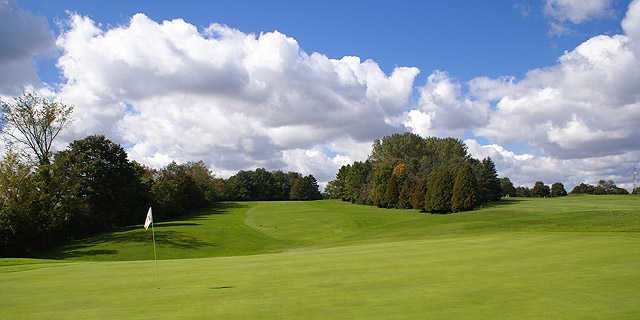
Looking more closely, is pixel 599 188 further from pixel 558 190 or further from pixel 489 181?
pixel 489 181

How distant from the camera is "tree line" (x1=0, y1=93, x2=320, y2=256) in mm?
38969

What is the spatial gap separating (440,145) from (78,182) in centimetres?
7816

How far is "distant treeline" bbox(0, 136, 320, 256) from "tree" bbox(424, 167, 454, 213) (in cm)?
4122

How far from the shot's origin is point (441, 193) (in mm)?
59906

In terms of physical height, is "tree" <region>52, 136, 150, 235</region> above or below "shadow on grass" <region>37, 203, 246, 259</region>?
above

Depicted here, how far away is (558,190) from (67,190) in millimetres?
120010

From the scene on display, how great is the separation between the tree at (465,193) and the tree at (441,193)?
103 centimetres

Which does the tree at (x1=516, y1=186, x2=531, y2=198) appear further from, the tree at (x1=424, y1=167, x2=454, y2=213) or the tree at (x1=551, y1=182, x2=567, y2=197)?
the tree at (x1=424, y1=167, x2=454, y2=213)

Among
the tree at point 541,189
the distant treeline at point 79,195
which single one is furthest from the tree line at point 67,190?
the tree at point 541,189

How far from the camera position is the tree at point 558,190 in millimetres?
118219

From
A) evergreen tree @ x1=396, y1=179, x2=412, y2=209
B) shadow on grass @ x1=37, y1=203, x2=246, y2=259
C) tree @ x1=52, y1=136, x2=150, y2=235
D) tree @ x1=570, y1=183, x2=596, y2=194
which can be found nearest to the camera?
shadow on grass @ x1=37, y1=203, x2=246, y2=259

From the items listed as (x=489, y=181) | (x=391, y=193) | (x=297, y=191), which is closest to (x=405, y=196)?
(x=391, y=193)

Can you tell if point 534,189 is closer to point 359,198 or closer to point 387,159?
point 387,159

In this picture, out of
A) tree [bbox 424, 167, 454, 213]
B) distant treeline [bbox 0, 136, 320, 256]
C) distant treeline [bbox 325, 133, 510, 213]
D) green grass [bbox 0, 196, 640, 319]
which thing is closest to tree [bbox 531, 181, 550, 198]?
distant treeline [bbox 325, 133, 510, 213]
